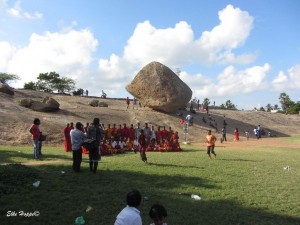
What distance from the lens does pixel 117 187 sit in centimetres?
1095

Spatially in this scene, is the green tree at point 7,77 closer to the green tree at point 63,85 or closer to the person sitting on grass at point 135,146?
the green tree at point 63,85

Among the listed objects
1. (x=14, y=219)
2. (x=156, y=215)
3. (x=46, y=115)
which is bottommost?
(x=14, y=219)

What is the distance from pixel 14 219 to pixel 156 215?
4124 mm

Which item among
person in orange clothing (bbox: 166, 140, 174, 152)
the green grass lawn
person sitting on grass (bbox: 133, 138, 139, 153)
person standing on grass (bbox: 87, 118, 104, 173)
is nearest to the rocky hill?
person sitting on grass (bbox: 133, 138, 139, 153)

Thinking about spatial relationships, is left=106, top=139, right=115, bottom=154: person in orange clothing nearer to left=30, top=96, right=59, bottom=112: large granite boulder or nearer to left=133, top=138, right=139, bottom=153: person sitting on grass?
left=133, top=138, right=139, bottom=153: person sitting on grass

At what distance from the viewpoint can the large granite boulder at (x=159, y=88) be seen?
135 feet

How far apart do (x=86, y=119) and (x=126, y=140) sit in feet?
40.2

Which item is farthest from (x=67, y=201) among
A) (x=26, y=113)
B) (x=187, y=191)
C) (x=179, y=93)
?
(x=179, y=93)

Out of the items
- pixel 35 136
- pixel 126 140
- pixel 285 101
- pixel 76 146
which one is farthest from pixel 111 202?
pixel 285 101

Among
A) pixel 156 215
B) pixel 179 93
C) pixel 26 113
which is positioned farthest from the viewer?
pixel 179 93

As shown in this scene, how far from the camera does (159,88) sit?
4091 cm

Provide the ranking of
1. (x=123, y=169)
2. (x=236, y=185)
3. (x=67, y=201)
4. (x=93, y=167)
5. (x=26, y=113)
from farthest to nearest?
1. (x=26, y=113)
2. (x=123, y=169)
3. (x=93, y=167)
4. (x=236, y=185)
5. (x=67, y=201)

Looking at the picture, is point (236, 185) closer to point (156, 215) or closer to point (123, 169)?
point (123, 169)

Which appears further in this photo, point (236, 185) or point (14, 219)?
point (236, 185)
